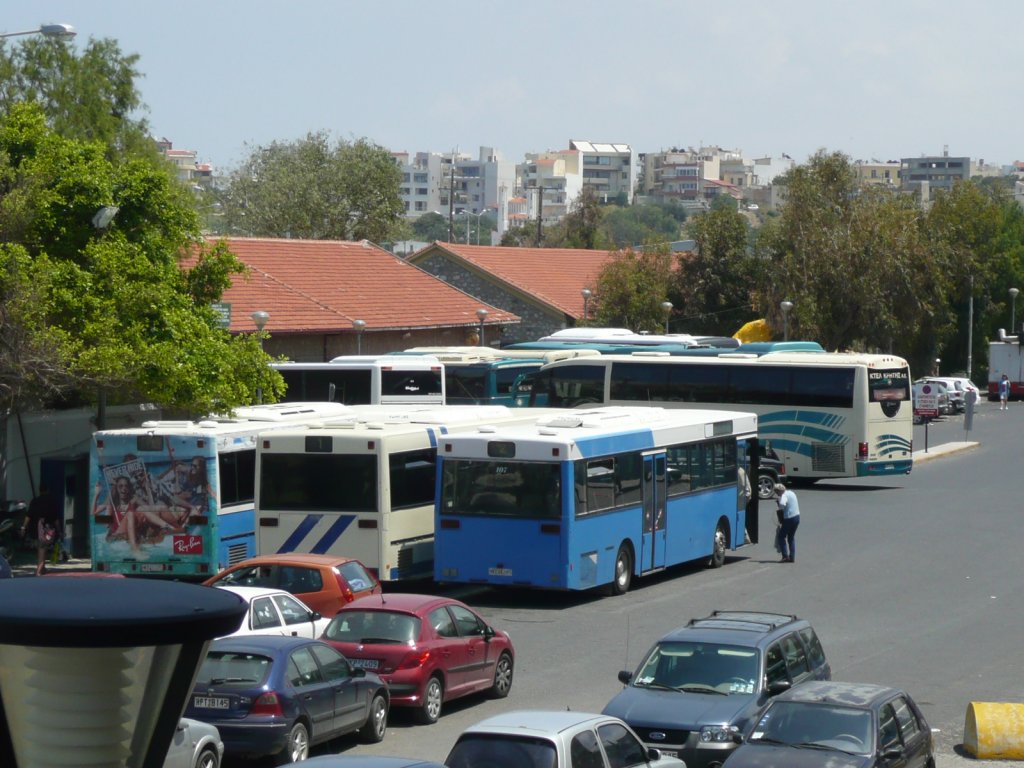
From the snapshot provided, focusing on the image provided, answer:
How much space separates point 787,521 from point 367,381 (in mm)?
13880

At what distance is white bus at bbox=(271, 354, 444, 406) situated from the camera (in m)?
36.8

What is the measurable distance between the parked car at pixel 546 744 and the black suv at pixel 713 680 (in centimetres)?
179

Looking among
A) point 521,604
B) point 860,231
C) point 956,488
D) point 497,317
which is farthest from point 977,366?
point 521,604

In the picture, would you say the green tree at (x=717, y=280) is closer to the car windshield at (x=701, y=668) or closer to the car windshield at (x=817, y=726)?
the car windshield at (x=701, y=668)

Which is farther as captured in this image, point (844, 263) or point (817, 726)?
point (844, 263)

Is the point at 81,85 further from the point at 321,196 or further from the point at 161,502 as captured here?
the point at 321,196

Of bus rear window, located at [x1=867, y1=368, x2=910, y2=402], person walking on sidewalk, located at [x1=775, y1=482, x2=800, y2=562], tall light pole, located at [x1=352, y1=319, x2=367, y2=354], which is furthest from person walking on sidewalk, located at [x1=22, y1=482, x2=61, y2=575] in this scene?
bus rear window, located at [x1=867, y1=368, x2=910, y2=402]

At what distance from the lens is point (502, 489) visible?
21.9 meters

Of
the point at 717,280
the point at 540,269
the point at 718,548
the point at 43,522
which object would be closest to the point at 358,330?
the point at 718,548

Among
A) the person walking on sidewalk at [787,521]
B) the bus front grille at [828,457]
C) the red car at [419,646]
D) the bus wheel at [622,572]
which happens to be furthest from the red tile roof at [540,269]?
the red car at [419,646]

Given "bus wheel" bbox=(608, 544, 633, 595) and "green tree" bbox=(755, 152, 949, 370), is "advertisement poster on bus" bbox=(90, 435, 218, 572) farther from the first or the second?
Result: "green tree" bbox=(755, 152, 949, 370)

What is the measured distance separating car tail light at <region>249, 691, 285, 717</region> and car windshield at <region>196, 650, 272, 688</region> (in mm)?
159

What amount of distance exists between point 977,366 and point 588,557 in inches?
2519

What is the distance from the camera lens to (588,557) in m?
21.9
